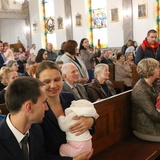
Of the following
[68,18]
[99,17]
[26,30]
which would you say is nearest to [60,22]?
[68,18]

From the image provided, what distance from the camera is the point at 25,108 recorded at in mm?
1664

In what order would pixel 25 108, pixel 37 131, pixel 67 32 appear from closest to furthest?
1. pixel 25 108
2. pixel 37 131
3. pixel 67 32

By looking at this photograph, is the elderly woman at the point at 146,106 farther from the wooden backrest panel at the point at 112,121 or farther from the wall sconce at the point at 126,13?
the wall sconce at the point at 126,13

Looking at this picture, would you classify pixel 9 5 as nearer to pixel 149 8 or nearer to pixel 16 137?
pixel 149 8

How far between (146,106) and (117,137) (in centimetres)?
56

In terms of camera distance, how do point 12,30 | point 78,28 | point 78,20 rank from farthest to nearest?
point 12,30
point 78,28
point 78,20

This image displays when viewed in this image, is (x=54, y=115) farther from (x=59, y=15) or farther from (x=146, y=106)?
(x=59, y=15)

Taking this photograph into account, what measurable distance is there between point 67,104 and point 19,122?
0.65 meters

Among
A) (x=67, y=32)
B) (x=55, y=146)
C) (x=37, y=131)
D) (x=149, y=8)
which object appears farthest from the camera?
(x=67, y=32)

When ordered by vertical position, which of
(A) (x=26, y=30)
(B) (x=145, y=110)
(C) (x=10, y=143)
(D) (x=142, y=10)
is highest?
(D) (x=142, y=10)

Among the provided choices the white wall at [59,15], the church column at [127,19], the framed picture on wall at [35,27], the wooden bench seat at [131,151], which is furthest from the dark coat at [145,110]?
the framed picture on wall at [35,27]

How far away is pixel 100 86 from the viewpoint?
4180 millimetres

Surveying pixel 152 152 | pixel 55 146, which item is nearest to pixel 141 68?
pixel 152 152

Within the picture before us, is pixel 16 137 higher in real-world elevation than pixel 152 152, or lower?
higher
